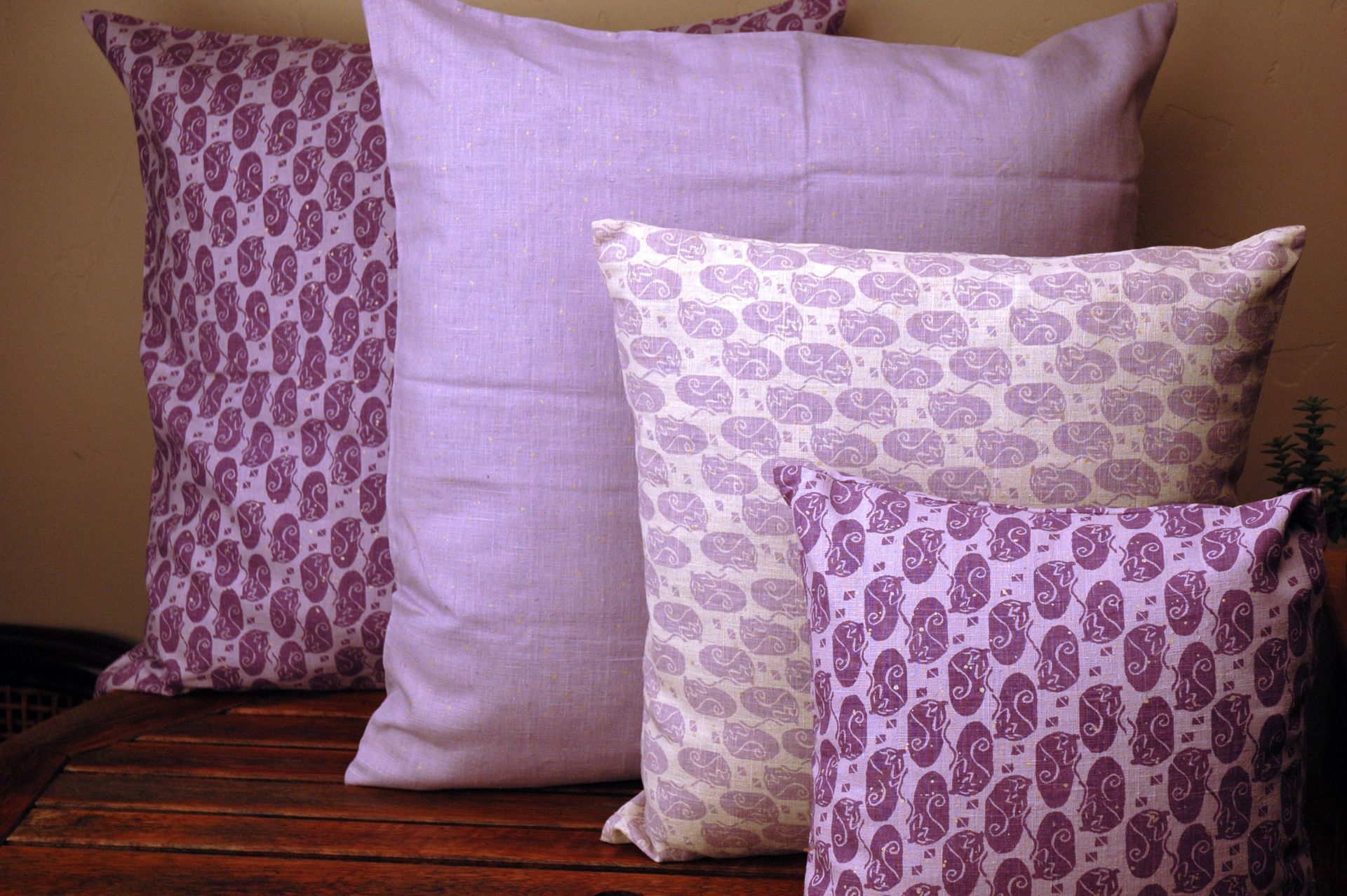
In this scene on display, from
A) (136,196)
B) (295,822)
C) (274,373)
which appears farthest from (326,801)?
(136,196)

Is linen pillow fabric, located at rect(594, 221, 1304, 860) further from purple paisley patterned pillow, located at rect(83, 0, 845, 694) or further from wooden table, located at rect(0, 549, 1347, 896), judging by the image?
purple paisley patterned pillow, located at rect(83, 0, 845, 694)

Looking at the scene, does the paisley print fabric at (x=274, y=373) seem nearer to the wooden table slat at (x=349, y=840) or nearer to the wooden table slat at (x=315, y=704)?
the wooden table slat at (x=315, y=704)

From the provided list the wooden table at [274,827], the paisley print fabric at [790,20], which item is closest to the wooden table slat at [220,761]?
the wooden table at [274,827]

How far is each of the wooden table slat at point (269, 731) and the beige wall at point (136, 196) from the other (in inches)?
18.2

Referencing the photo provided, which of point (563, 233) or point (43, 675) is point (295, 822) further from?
point (43, 675)

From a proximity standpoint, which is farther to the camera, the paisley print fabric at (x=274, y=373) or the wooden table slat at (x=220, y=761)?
the paisley print fabric at (x=274, y=373)

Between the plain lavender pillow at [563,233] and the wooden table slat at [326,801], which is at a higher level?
the plain lavender pillow at [563,233]

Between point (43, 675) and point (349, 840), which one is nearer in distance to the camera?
point (349, 840)

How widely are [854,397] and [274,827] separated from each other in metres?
0.59

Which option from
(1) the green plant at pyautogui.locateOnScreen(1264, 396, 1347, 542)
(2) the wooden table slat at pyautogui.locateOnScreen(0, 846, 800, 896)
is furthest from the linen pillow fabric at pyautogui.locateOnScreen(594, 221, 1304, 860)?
(1) the green plant at pyautogui.locateOnScreen(1264, 396, 1347, 542)

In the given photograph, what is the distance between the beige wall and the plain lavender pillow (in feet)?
1.28

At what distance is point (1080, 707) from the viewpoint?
23.6 inches

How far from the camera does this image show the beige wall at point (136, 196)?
3.87ft

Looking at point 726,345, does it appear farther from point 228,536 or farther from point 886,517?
point 228,536
